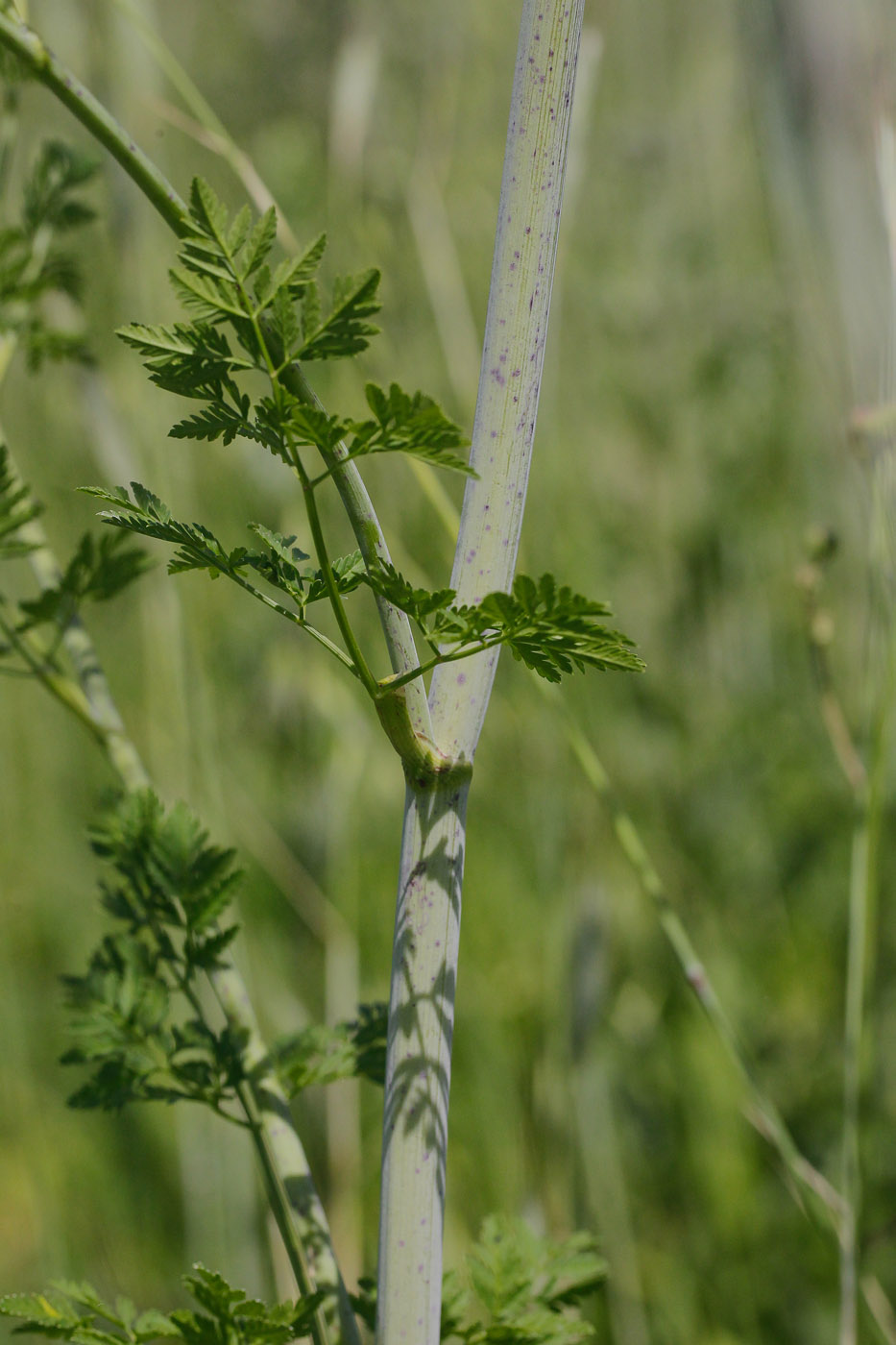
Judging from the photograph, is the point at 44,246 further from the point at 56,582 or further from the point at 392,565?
the point at 392,565

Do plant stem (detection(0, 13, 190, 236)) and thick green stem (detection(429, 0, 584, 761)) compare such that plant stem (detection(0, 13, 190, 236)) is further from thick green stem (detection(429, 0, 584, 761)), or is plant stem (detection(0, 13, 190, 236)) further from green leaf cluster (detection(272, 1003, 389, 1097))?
green leaf cluster (detection(272, 1003, 389, 1097))

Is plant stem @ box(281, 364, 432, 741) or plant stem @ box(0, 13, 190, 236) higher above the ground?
plant stem @ box(0, 13, 190, 236)

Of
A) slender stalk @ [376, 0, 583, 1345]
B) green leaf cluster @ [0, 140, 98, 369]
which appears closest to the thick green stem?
slender stalk @ [376, 0, 583, 1345]

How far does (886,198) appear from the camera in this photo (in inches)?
24.7

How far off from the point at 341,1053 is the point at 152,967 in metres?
0.09

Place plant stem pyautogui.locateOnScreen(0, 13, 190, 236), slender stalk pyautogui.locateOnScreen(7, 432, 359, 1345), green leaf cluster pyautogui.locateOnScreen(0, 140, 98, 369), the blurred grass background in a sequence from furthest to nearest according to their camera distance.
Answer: the blurred grass background → green leaf cluster pyautogui.locateOnScreen(0, 140, 98, 369) → slender stalk pyautogui.locateOnScreen(7, 432, 359, 1345) → plant stem pyautogui.locateOnScreen(0, 13, 190, 236)

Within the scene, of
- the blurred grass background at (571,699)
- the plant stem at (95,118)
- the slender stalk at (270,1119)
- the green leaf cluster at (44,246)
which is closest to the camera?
the plant stem at (95,118)

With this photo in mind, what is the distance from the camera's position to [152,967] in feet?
1.52

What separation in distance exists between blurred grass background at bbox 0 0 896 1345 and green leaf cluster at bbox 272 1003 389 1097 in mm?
306

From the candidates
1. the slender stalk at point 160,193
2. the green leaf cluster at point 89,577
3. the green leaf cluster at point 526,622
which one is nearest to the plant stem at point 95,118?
the slender stalk at point 160,193

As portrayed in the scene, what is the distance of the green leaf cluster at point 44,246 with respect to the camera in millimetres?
555

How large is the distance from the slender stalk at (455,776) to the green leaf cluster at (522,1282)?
0.09 metres

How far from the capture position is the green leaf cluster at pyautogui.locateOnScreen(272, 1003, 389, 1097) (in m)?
0.43

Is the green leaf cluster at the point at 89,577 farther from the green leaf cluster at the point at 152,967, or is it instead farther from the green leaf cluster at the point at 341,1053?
the green leaf cluster at the point at 341,1053
